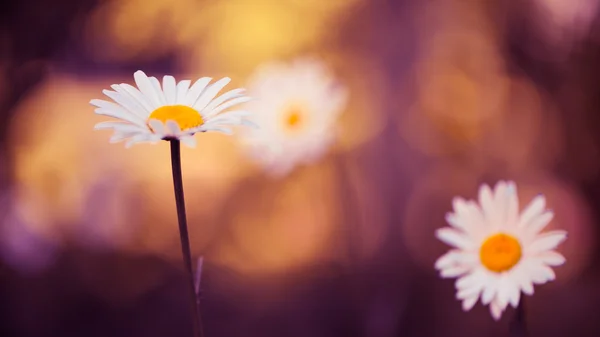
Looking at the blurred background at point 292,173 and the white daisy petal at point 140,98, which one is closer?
the white daisy petal at point 140,98

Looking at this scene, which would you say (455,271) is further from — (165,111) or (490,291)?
(165,111)

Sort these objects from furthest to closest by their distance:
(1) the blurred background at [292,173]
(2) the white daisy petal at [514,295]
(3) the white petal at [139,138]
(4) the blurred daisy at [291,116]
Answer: (1) the blurred background at [292,173] → (4) the blurred daisy at [291,116] → (2) the white daisy petal at [514,295] → (3) the white petal at [139,138]

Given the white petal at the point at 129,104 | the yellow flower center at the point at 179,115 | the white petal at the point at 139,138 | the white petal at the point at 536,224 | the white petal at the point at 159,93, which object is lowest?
the white petal at the point at 536,224

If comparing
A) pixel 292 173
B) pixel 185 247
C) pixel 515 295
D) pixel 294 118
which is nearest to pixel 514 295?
pixel 515 295

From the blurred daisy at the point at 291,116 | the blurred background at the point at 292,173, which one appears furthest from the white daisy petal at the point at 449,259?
the blurred background at the point at 292,173

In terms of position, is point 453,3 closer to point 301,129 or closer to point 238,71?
point 238,71

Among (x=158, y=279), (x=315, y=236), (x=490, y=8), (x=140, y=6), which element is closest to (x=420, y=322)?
(x=315, y=236)

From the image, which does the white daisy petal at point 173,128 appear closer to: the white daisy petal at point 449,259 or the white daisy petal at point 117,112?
the white daisy petal at point 117,112
